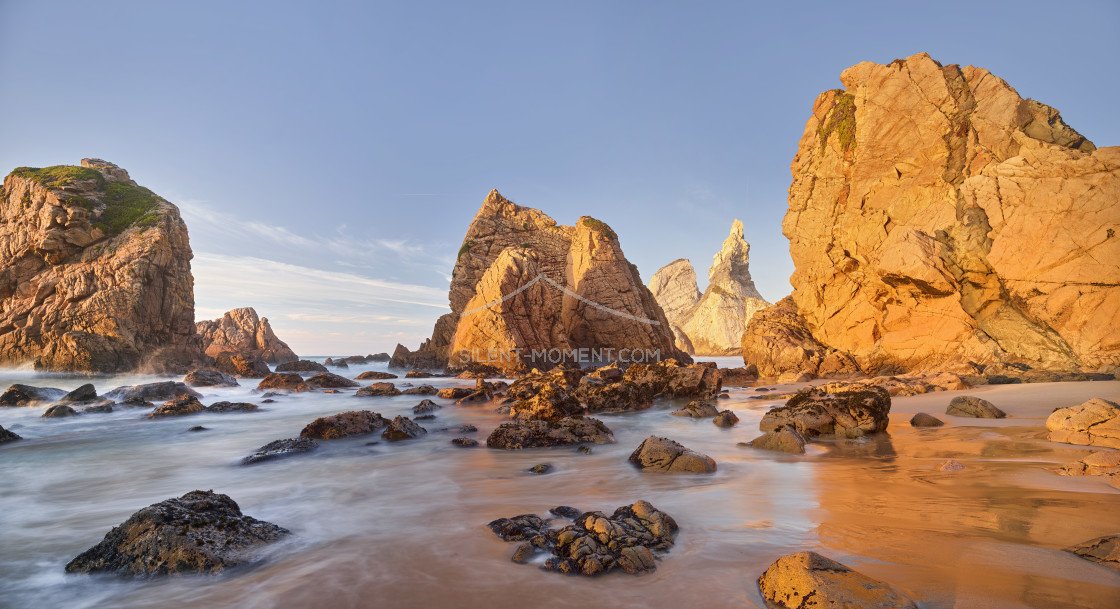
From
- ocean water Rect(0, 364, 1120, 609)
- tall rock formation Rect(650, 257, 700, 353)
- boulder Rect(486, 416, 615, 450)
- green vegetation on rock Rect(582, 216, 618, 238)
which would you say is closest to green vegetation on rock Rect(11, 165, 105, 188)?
ocean water Rect(0, 364, 1120, 609)

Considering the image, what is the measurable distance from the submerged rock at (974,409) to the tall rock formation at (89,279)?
110 ft

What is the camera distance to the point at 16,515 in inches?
195

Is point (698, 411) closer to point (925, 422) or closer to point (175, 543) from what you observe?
point (925, 422)

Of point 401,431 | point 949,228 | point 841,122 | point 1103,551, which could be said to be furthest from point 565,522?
point 841,122

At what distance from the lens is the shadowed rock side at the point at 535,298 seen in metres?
29.1

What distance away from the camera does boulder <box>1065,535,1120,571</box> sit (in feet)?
7.90

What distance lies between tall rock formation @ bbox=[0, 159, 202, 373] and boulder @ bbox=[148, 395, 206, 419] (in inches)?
599

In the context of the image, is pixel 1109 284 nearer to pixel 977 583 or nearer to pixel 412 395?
pixel 977 583

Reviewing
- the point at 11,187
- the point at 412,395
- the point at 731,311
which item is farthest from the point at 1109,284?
the point at 731,311

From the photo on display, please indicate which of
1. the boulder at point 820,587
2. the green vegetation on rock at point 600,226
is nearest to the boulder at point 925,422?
the boulder at point 820,587

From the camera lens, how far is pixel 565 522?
3.94m

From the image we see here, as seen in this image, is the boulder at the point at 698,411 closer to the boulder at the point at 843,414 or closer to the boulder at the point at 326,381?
the boulder at the point at 843,414

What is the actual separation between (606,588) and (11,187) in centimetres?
4068

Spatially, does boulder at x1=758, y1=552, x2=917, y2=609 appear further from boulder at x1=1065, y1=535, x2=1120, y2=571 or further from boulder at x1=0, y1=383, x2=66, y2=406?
boulder at x1=0, y1=383, x2=66, y2=406
